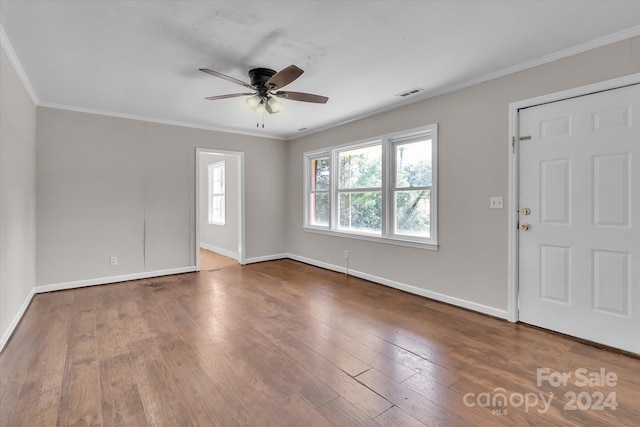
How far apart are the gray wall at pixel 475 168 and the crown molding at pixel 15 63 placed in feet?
12.7

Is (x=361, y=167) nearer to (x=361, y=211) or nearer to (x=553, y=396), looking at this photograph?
(x=361, y=211)

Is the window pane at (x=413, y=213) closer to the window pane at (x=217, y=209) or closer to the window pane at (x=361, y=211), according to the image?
the window pane at (x=361, y=211)

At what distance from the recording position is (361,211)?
481cm

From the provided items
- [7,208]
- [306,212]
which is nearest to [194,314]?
[7,208]

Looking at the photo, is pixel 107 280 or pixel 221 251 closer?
pixel 107 280

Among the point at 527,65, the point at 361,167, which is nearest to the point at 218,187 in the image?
the point at 361,167

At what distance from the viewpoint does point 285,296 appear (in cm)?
387

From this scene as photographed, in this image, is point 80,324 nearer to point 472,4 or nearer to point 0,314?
point 0,314

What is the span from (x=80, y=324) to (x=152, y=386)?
1627 mm

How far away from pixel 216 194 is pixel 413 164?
5.02 meters

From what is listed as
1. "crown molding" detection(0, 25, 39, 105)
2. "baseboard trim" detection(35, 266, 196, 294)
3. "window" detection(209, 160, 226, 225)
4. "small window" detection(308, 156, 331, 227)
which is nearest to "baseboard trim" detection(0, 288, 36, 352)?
"baseboard trim" detection(35, 266, 196, 294)

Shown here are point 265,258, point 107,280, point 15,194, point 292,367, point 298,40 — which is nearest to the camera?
point 292,367

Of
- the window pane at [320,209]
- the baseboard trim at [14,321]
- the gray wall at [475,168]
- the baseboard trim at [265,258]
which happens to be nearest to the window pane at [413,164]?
the gray wall at [475,168]

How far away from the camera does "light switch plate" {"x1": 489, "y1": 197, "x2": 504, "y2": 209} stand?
3.07 m
